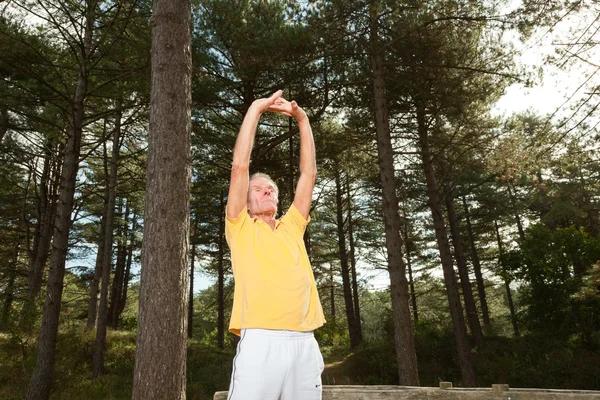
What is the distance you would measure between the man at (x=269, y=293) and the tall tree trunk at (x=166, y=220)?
4.19 ft

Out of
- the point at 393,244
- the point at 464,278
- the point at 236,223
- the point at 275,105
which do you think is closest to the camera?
the point at 236,223

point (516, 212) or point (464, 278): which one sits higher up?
point (516, 212)

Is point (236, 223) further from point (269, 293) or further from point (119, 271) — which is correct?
point (119, 271)

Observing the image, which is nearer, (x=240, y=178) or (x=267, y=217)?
(x=240, y=178)

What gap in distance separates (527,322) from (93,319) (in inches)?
732

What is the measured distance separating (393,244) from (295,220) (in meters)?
6.71

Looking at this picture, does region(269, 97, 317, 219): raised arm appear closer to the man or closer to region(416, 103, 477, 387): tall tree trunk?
the man

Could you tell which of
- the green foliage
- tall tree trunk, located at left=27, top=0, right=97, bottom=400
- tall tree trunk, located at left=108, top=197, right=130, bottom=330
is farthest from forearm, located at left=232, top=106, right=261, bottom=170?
tall tree trunk, located at left=108, top=197, right=130, bottom=330

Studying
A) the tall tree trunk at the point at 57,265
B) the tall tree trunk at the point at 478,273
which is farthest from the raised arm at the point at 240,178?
the tall tree trunk at the point at 478,273

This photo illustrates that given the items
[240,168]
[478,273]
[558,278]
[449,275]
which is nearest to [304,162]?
[240,168]

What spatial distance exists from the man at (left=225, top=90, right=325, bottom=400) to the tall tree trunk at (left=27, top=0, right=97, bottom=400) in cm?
732

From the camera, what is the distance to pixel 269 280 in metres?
2.24

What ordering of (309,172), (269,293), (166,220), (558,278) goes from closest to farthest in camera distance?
1. (269,293)
2. (309,172)
3. (166,220)
4. (558,278)

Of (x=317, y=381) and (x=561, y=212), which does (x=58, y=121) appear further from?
(x=561, y=212)
